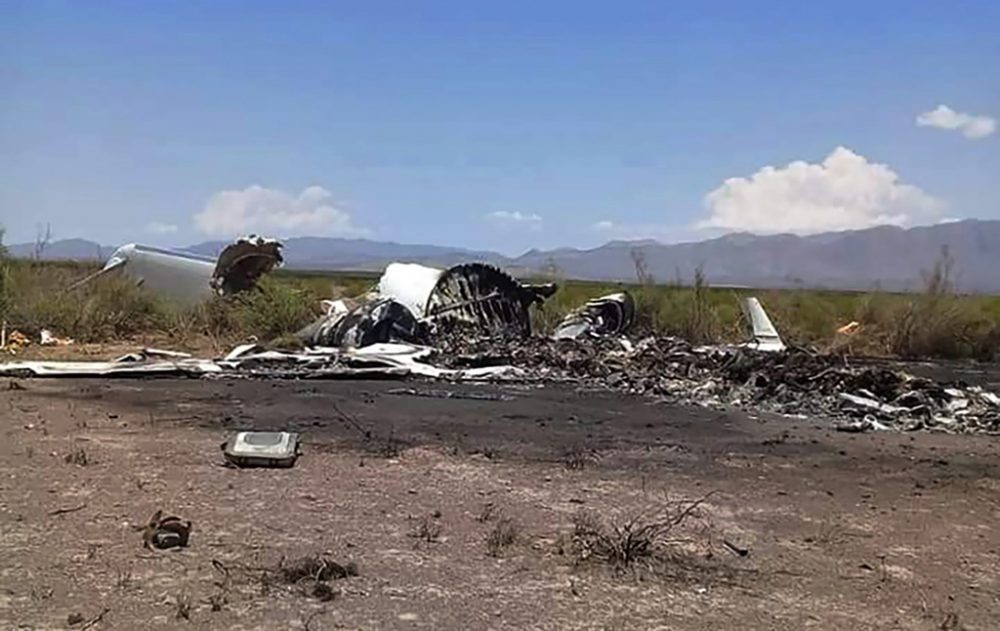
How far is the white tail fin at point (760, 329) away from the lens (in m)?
25.6

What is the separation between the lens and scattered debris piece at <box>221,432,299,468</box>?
31.5 ft

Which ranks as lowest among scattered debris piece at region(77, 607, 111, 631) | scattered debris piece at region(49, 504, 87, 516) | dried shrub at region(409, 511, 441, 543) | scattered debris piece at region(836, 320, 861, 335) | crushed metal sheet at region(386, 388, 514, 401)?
crushed metal sheet at region(386, 388, 514, 401)

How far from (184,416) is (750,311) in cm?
1840

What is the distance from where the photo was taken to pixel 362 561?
22.0 feet

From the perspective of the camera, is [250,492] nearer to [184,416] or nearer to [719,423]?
[184,416]

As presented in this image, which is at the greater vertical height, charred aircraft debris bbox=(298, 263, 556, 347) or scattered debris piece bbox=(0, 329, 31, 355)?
charred aircraft debris bbox=(298, 263, 556, 347)

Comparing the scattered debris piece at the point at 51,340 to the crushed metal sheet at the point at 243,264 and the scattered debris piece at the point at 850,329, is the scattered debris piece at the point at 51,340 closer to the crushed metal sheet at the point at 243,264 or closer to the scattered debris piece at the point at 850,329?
the crushed metal sheet at the point at 243,264

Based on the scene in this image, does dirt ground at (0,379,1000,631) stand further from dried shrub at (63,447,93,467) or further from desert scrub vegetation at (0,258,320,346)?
desert scrub vegetation at (0,258,320,346)

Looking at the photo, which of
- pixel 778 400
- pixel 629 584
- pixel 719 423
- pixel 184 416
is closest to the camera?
pixel 629 584

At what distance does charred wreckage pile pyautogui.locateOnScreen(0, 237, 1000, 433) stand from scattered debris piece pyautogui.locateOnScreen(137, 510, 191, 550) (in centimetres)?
961

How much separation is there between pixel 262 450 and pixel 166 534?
9.69 feet

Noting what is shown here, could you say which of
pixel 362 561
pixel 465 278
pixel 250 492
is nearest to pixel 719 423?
pixel 250 492

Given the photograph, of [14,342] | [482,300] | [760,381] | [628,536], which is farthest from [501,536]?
[482,300]

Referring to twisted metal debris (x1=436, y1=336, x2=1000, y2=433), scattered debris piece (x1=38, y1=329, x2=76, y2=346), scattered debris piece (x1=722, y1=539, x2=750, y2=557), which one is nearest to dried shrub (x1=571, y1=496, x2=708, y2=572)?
scattered debris piece (x1=722, y1=539, x2=750, y2=557)
